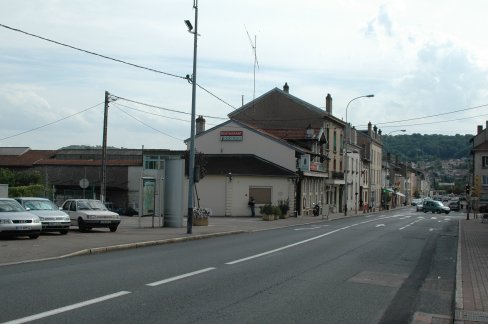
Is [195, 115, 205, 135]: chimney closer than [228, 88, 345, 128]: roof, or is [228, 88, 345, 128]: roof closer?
A: [195, 115, 205, 135]: chimney

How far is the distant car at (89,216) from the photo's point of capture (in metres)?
24.5

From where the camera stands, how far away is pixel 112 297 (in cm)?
925

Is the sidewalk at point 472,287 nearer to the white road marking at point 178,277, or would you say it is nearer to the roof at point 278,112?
the white road marking at point 178,277

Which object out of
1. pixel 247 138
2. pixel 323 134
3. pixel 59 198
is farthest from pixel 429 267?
pixel 59 198

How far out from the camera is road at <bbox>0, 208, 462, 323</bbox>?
8219 mm

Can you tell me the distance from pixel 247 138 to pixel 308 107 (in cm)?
1183

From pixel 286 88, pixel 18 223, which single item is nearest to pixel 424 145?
pixel 286 88

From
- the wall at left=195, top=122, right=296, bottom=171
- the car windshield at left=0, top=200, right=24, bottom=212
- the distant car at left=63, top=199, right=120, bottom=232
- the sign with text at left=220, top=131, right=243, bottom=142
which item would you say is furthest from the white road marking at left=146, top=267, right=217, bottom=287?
the sign with text at left=220, top=131, right=243, bottom=142

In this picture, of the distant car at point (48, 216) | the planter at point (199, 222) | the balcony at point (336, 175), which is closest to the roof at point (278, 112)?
the balcony at point (336, 175)

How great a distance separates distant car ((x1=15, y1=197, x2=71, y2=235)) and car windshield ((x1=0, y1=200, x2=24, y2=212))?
1.07 m

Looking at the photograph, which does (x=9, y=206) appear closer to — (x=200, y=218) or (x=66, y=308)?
(x=200, y=218)

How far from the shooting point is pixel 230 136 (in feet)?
167

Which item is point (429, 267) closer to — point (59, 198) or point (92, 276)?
point (92, 276)

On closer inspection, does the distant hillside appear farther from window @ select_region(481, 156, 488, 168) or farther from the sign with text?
the sign with text
